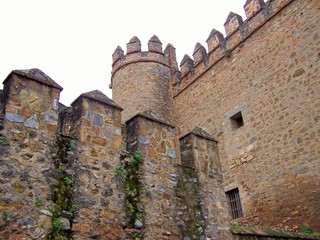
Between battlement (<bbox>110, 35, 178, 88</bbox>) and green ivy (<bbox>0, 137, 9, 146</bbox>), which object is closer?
green ivy (<bbox>0, 137, 9, 146</bbox>)

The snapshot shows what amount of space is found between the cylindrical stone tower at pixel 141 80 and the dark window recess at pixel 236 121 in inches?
111

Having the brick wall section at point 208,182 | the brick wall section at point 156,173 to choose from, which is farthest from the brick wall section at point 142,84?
the brick wall section at point 156,173

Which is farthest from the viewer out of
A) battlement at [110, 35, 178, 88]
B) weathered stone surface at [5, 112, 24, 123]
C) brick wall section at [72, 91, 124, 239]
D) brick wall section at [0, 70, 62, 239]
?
battlement at [110, 35, 178, 88]

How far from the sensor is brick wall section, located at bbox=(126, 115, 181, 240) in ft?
15.0

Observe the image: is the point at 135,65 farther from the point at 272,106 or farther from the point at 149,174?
the point at 149,174

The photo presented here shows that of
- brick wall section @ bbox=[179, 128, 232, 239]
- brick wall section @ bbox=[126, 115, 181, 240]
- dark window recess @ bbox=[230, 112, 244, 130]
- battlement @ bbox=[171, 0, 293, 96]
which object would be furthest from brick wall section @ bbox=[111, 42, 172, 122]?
brick wall section @ bbox=[126, 115, 181, 240]

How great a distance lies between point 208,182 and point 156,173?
3.44ft

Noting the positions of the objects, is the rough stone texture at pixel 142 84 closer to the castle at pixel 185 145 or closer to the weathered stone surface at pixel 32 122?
the castle at pixel 185 145

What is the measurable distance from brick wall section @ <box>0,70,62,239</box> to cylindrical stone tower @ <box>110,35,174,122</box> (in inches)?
321

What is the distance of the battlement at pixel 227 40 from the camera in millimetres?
10170

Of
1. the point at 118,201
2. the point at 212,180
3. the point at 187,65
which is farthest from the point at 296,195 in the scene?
the point at 187,65

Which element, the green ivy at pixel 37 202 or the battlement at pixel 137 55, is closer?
the green ivy at pixel 37 202

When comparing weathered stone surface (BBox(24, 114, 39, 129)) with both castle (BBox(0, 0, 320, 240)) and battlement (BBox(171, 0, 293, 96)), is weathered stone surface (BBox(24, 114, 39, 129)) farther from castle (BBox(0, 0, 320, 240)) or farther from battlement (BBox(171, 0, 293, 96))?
battlement (BBox(171, 0, 293, 96))

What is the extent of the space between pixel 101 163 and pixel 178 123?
8.59 meters
